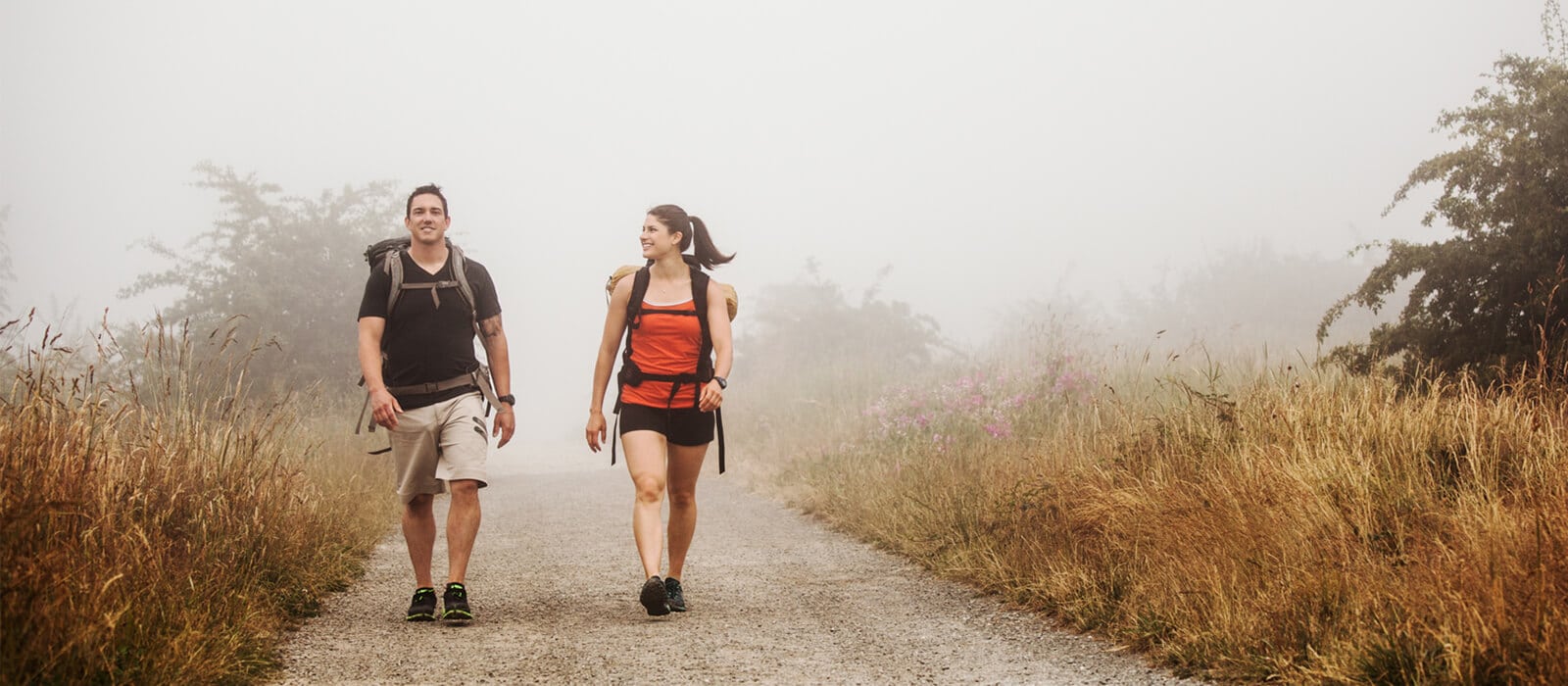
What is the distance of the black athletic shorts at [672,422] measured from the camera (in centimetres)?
579

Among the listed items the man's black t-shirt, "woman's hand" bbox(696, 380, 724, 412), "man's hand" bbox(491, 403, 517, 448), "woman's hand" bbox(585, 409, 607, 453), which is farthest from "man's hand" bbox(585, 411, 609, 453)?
the man's black t-shirt

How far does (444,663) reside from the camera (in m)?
4.64

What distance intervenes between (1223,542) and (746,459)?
1407 cm

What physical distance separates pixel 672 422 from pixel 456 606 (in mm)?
1372

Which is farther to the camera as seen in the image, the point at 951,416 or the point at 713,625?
the point at 951,416

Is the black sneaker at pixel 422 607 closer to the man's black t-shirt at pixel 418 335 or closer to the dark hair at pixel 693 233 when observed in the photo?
the man's black t-shirt at pixel 418 335

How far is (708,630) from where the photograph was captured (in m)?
5.44

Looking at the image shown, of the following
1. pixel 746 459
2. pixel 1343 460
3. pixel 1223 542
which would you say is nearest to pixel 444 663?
pixel 1223 542

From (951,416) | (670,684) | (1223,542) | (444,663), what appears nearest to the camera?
(670,684)

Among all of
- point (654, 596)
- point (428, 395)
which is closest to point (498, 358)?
point (428, 395)

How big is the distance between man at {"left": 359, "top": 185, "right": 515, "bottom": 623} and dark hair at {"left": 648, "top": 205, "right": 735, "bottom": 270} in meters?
1.11

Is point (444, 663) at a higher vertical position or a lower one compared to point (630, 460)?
lower

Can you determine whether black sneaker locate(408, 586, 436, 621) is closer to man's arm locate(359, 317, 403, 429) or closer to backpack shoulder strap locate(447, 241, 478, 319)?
man's arm locate(359, 317, 403, 429)

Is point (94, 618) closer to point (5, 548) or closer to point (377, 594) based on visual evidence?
point (5, 548)
